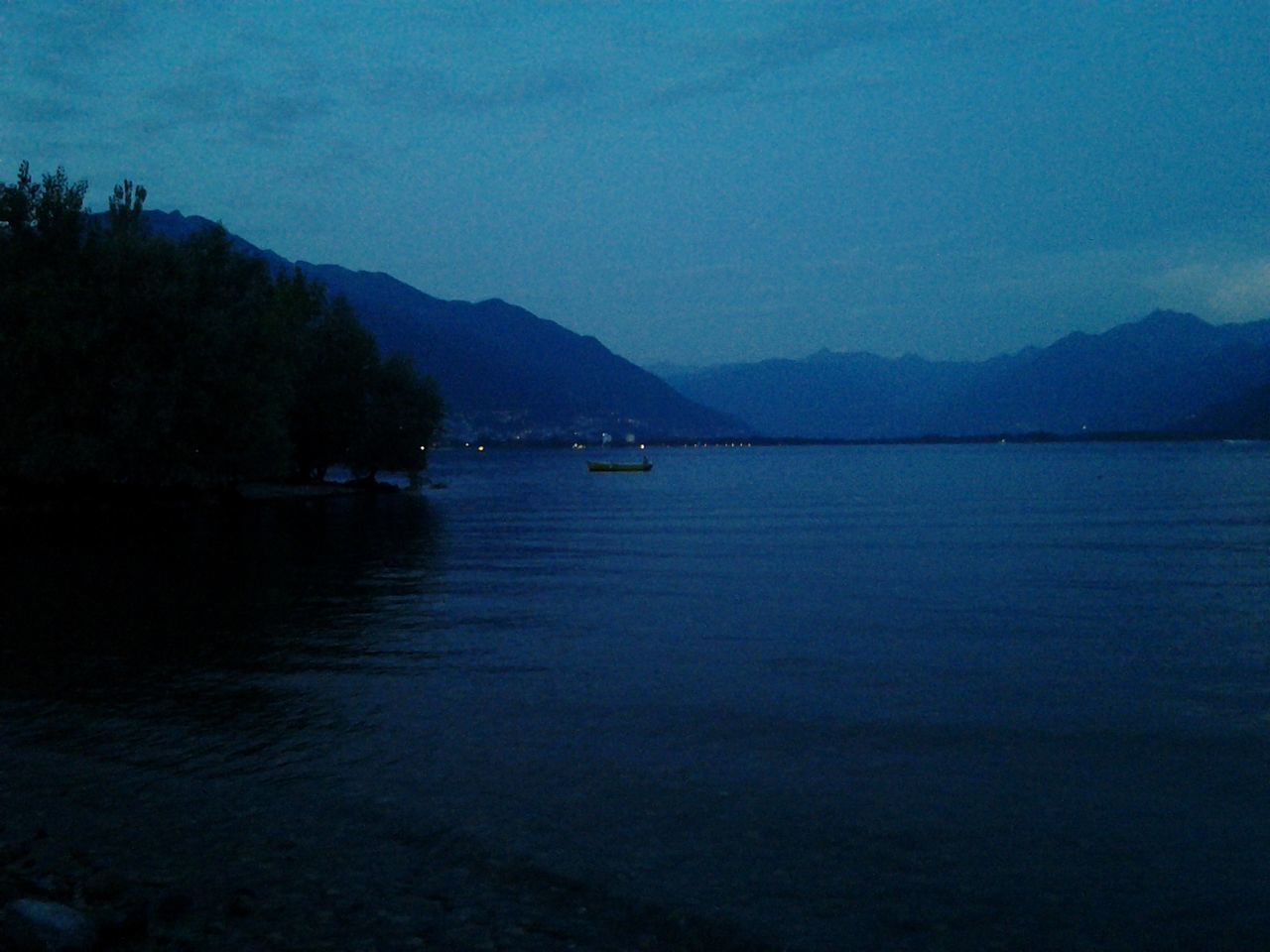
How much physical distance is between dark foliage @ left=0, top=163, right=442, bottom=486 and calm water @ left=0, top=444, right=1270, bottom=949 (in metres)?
25.5

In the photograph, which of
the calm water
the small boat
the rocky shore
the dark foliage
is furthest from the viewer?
the small boat

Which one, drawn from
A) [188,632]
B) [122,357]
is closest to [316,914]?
[188,632]

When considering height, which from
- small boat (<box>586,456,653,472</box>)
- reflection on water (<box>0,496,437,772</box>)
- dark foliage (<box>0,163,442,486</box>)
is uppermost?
dark foliage (<box>0,163,442,486</box>)

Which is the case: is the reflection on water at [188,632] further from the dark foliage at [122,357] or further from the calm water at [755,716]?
the dark foliage at [122,357]

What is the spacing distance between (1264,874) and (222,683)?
16.6 m

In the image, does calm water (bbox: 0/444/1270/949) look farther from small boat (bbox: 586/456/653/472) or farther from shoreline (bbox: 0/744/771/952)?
small boat (bbox: 586/456/653/472)

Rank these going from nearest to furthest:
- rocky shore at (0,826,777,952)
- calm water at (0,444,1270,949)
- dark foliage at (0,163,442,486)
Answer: rocky shore at (0,826,777,952)
calm water at (0,444,1270,949)
dark foliage at (0,163,442,486)

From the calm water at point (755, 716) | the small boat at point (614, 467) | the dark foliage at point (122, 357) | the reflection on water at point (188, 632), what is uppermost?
the dark foliage at point (122, 357)

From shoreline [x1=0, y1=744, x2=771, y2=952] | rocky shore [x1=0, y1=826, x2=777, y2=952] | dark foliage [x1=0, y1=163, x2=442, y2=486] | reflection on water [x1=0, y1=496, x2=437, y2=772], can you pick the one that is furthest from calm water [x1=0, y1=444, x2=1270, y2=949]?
dark foliage [x1=0, y1=163, x2=442, y2=486]

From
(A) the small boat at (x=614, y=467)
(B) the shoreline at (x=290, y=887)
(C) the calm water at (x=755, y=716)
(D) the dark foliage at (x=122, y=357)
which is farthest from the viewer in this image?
(A) the small boat at (x=614, y=467)

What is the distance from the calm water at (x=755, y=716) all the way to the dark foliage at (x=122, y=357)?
25517 millimetres

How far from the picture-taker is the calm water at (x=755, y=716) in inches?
438

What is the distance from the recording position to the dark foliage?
6500 cm

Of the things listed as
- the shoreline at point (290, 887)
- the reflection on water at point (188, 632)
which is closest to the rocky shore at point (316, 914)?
the shoreline at point (290, 887)
